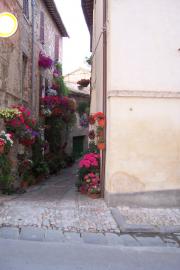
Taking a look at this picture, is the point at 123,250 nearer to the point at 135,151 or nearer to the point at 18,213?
the point at 18,213

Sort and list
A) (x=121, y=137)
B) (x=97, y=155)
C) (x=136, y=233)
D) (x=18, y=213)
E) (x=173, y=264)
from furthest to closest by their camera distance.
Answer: (x=97, y=155) → (x=121, y=137) → (x=18, y=213) → (x=136, y=233) → (x=173, y=264)

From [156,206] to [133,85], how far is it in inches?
101

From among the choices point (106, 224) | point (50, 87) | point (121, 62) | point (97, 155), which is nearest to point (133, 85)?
point (121, 62)

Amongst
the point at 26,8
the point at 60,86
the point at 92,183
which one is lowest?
the point at 92,183

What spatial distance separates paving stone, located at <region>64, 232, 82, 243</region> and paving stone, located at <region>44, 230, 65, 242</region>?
6cm

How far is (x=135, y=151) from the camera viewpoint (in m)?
8.58

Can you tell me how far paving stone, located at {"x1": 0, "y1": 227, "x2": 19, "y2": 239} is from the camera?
6.23m

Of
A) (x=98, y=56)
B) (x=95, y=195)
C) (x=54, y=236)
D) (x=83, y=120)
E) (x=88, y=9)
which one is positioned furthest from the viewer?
(x=83, y=120)

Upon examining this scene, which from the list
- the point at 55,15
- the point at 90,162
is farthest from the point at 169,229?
the point at 55,15

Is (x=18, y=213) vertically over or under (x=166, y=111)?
under

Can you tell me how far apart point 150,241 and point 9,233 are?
2165mm

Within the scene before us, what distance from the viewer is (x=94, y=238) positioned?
249 inches

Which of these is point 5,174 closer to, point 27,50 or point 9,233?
point 9,233

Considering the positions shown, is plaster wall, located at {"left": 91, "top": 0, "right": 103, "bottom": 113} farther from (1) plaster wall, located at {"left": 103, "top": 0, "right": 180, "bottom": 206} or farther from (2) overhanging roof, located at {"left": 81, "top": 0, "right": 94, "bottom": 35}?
(1) plaster wall, located at {"left": 103, "top": 0, "right": 180, "bottom": 206}
